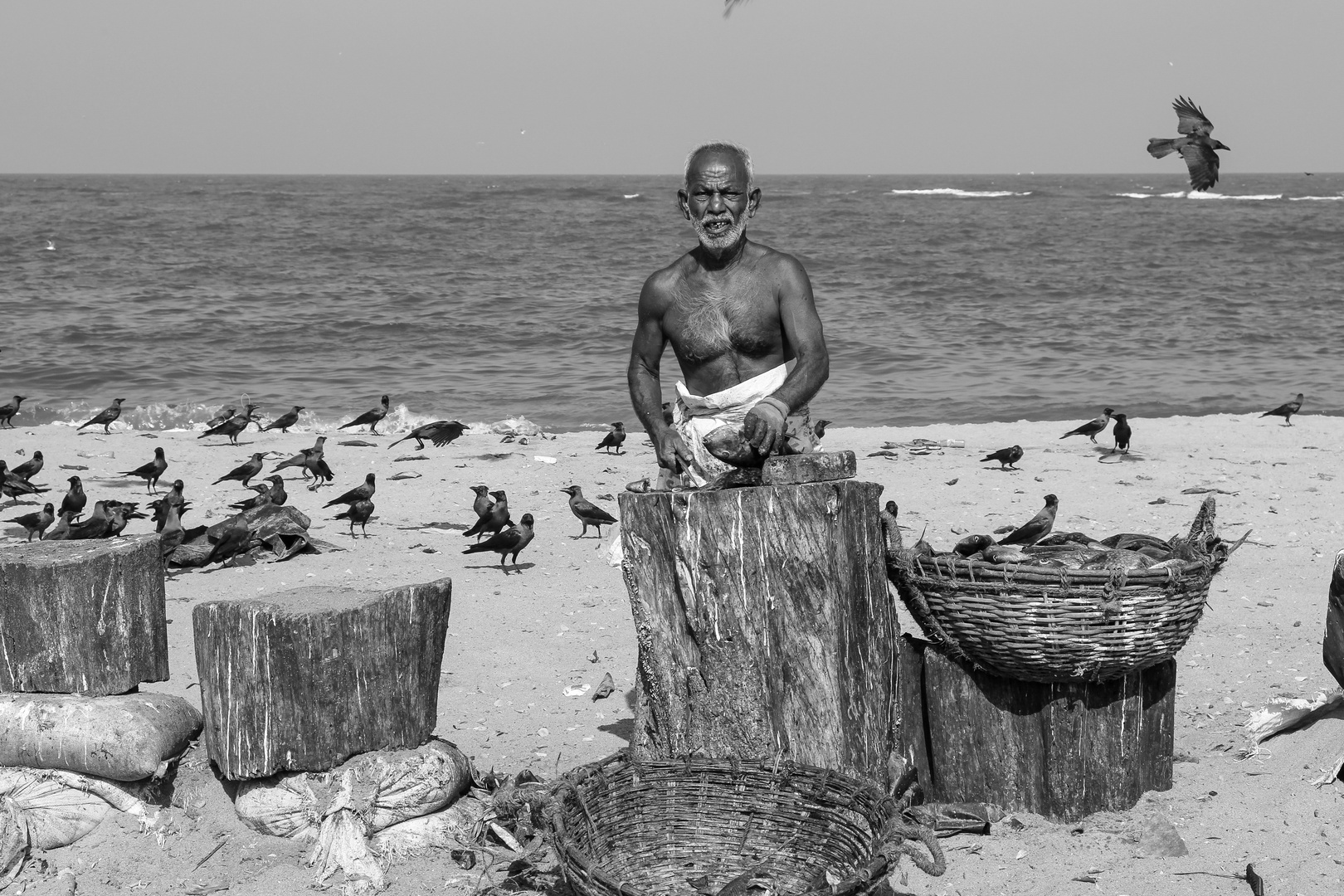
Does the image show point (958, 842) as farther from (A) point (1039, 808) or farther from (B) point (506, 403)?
(B) point (506, 403)

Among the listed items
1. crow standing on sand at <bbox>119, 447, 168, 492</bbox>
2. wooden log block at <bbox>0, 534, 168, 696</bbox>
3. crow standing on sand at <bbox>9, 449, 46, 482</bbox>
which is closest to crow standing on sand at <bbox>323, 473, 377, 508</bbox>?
crow standing on sand at <bbox>119, 447, 168, 492</bbox>

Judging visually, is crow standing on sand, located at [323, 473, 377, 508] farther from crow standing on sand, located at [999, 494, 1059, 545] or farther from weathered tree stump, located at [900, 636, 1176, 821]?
weathered tree stump, located at [900, 636, 1176, 821]

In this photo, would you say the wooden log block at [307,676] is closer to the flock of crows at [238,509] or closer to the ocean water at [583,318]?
the flock of crows at [238,509]

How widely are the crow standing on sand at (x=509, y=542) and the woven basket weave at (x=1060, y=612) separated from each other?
174 inches

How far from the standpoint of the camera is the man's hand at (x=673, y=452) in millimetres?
4219

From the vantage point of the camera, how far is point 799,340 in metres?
4.48

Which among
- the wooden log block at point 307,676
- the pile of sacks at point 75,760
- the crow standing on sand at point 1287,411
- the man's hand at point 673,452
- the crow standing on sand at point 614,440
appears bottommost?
the crow standing on sand at point 1287,411

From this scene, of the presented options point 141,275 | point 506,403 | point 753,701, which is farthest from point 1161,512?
point 141,275

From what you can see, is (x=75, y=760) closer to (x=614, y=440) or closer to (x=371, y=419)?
(x=614, y=440)

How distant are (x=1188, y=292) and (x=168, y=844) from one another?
81.9 ft

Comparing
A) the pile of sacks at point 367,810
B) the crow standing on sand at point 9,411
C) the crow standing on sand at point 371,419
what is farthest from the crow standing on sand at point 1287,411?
the crow standing on sand at point 9,411

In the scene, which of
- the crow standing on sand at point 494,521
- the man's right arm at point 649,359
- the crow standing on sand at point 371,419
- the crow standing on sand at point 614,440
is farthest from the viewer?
the crow standing on sand at point 371,419

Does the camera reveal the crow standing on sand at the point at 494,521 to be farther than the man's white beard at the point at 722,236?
Yes

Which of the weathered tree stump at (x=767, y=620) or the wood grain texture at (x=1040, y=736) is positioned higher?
the weathered tree stump at (x=767, y=620)
